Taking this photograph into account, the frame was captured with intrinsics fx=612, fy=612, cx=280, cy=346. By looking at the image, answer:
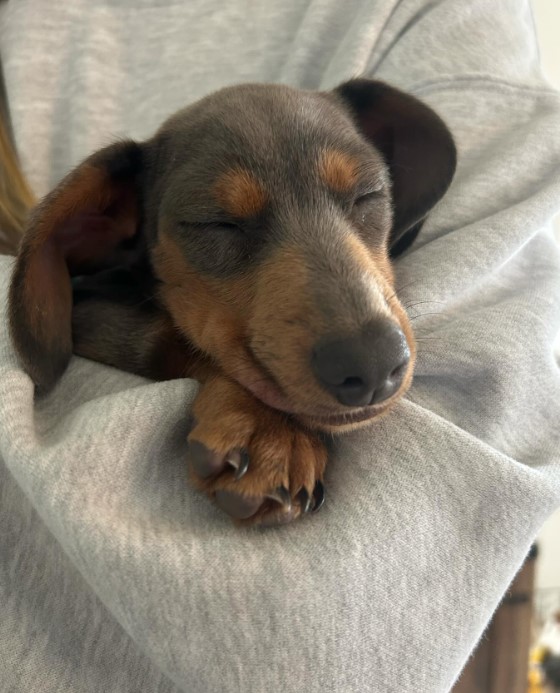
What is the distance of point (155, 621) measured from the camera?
2.13 ft

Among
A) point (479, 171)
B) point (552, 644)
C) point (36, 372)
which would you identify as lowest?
point (552, 644)

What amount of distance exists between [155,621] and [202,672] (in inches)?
2.8

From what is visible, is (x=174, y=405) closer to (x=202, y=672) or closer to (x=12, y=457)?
(x=12, y=457)

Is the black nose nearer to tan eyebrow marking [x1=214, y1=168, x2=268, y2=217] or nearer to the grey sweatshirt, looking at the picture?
the grey sweatshirt

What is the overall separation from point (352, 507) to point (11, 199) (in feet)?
3.50

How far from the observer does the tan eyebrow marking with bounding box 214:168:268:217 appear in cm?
93

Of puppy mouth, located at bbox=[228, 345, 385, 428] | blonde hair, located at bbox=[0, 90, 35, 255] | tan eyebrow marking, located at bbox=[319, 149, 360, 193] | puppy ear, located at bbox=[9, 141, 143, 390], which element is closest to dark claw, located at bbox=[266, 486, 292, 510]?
puppy mouth, located at bbox=[228, 345, 385, 428]

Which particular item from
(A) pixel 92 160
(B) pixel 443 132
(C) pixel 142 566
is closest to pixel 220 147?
(A) pixel 92 160

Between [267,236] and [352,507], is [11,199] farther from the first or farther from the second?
[352,507]

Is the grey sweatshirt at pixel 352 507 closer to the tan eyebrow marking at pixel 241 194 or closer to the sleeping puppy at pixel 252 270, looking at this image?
the sleeping puppy at pixel 252 270

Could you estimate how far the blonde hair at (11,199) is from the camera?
133 cm

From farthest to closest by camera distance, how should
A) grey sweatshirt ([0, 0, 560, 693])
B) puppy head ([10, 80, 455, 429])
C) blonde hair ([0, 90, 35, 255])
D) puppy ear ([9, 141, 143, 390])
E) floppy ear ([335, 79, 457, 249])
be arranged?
blonde hair ([0, 90, 35, 255]), floppy ear ([335, 79, 457, 249]), puppy ear ([9, 141, 143, 390]), puppy head ([10, 80, 455, 429]), grey sweatshirt ([0, 0, 560, 693])

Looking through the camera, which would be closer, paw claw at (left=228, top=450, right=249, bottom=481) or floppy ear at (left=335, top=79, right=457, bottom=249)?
paw claw at (left=228, top=450, right=249, bottom=481)

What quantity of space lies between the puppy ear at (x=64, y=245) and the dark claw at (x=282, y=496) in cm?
37
